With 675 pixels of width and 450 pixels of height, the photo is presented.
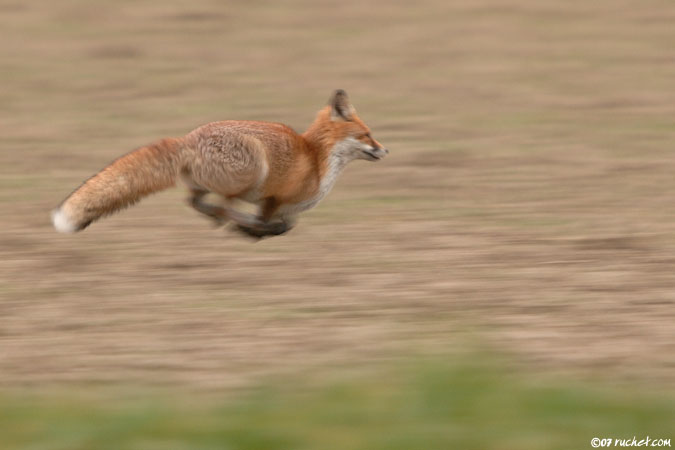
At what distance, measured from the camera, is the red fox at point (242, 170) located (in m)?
7.72

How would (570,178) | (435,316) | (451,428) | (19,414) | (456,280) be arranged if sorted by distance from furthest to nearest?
(570,178), (456,280), (435,316), (19,414), (451,428)

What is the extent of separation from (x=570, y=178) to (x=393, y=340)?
14.1ft

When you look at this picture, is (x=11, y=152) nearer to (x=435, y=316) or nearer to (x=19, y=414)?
(x=435, y=316)

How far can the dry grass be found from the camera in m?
6.69

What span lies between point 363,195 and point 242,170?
2.29 metres

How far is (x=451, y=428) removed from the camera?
4.85 metres

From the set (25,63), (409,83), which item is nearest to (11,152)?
(25,63)

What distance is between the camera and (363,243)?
8.73 meters

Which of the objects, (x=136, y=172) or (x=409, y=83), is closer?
Result: (x=136, y=172)

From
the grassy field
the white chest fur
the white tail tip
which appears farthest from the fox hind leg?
the grassy field

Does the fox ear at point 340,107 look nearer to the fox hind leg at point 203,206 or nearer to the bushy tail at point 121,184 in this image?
the fox hind leg at point 203,206

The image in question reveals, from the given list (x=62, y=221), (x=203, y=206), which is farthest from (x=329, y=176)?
(x=62, y=221)

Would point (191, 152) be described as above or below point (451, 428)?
above

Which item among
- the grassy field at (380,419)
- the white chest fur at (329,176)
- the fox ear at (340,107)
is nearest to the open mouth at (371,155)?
the white chest fur at (329,176)
